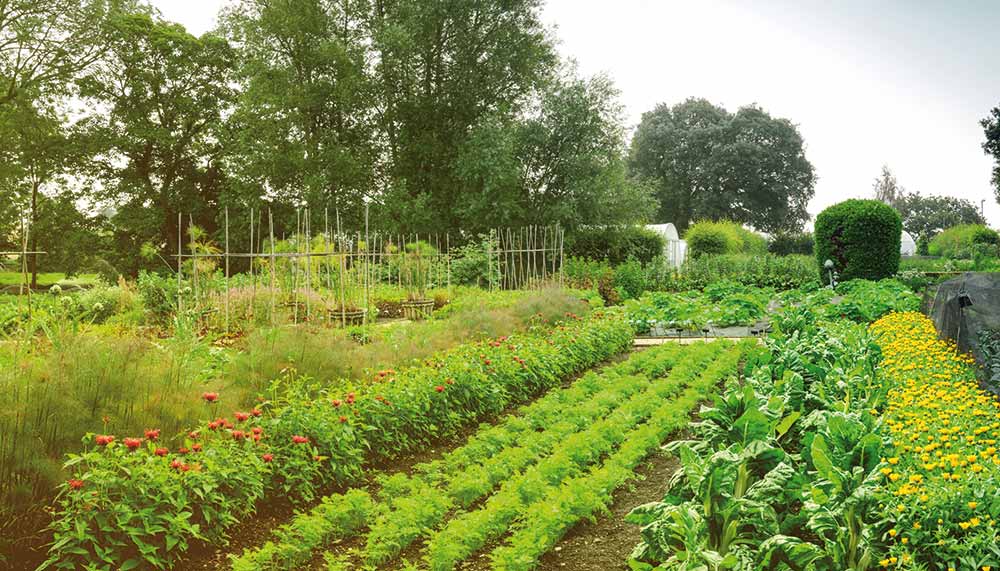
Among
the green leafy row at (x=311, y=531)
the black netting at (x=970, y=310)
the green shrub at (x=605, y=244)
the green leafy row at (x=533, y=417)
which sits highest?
the green shrub at (x=605, y=244)

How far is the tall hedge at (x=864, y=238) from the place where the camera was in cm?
1833

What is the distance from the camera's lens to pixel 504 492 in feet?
15.9

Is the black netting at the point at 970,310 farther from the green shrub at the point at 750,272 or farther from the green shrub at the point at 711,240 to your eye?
the green shrub at the point at 711,240

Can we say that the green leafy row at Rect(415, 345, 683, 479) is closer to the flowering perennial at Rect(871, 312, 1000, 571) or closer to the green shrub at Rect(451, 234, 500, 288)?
the flowering perennial at Rect(871, 312, 1000, 571)

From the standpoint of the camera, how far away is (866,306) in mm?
12430

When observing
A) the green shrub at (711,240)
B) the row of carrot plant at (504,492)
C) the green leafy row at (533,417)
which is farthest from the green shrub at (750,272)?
the row of carrot plant at (504,492)

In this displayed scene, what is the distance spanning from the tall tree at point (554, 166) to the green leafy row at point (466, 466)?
12.8 meters

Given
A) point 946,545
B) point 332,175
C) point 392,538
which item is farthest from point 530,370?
point 332,175

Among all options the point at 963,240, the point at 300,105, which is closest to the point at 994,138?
the point at 963,240

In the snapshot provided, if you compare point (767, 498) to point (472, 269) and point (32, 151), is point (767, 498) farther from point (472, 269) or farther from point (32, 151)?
point (32, 151)

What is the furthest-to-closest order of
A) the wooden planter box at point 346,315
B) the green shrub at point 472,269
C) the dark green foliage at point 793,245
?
the dark green foliage at point 793,245 → the green shrub at point 472,269 → the wooden planter box at point 346,315

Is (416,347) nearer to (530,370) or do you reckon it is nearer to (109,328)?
(530,370)

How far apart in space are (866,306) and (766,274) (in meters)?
10.8

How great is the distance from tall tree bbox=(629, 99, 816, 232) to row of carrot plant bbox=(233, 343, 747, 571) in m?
44.4
